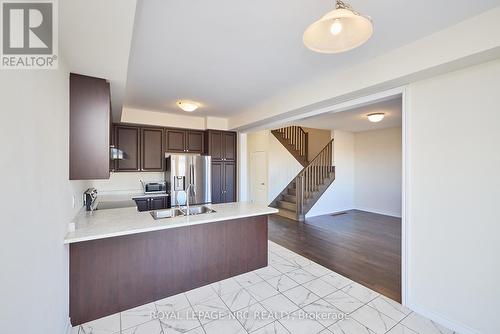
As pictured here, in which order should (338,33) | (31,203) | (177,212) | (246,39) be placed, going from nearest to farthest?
(31,203)
(338,33)
(246,39)
(177,212)

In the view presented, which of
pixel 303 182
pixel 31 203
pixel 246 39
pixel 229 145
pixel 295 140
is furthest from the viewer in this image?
pixel 295 140

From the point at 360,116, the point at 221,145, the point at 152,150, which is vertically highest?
the point at 360,116

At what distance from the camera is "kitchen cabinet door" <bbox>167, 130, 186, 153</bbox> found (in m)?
4.70

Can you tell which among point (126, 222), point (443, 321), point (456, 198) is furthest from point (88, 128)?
point (443, 321)

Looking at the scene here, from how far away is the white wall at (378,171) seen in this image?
20.6 feet

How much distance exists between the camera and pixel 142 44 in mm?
2096

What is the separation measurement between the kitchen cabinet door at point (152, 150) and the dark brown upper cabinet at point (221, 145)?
990 mm

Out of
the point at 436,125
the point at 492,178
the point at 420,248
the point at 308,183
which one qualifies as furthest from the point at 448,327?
the point at 308,183

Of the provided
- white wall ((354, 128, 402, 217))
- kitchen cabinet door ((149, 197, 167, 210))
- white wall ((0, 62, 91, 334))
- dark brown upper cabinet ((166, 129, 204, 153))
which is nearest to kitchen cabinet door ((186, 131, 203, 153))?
dark brown upper cabinet ((166, 129, 204, 153))

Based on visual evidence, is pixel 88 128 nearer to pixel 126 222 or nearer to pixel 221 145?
pixel 126 222

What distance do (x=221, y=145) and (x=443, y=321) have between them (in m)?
4.33

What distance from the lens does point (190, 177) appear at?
4.50 m

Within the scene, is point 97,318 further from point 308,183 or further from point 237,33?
point 308,183

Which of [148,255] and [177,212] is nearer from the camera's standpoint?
[148,255]
